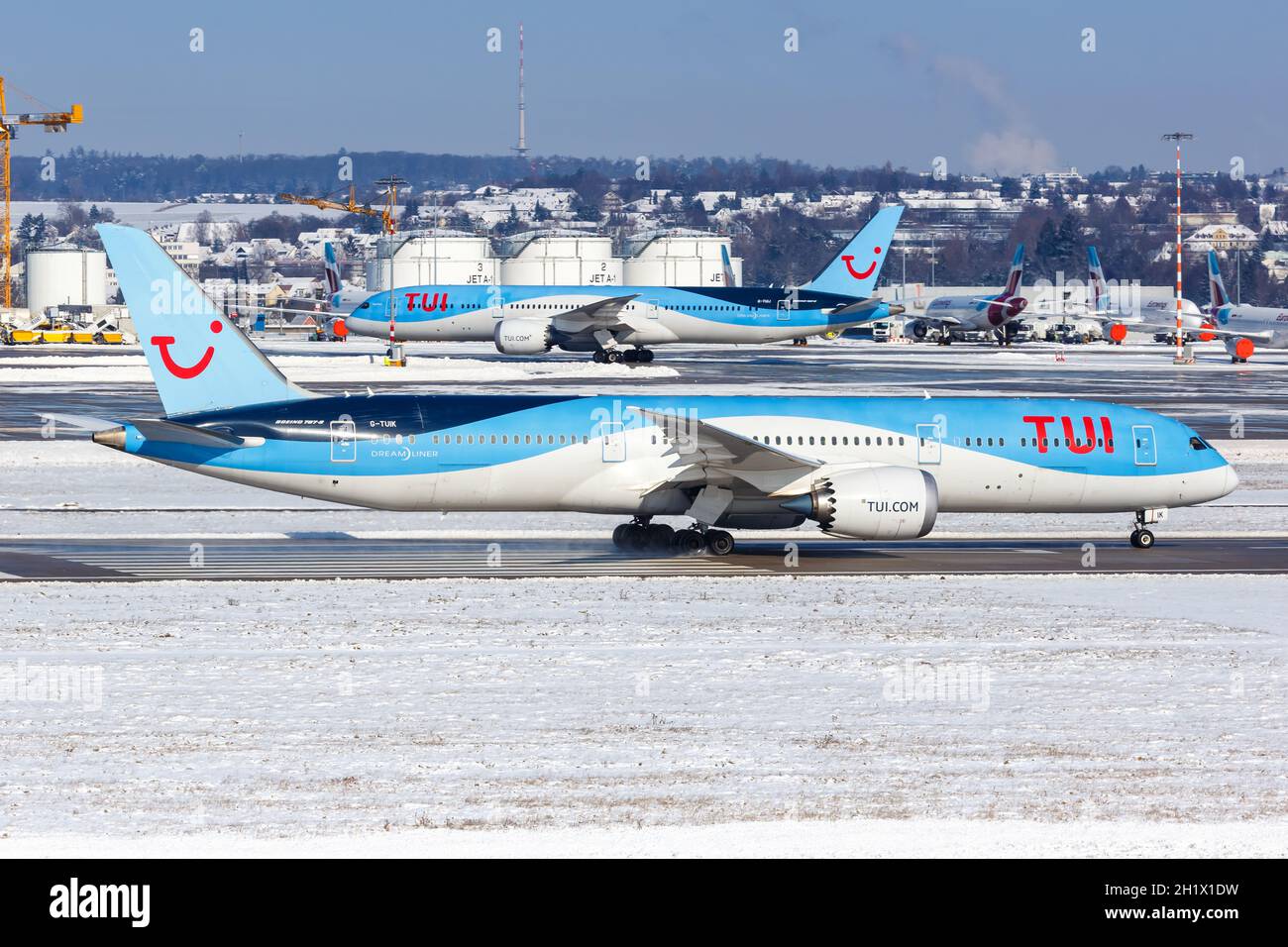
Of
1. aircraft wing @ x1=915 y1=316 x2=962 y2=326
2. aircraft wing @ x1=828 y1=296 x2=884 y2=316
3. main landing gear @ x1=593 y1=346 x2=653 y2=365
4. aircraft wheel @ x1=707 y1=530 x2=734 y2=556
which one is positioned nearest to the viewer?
aircraft wheel @ x1=707 y1=530 x2=734 y2=556

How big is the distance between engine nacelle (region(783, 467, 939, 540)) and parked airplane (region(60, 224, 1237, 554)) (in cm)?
4

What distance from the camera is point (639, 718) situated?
20.5 metres

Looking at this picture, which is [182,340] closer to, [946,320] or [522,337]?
[522,337]

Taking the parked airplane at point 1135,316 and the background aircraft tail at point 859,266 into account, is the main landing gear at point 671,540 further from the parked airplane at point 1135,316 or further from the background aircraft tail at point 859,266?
the parked airplane at point 1135,316

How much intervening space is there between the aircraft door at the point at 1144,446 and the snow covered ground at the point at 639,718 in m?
6.12

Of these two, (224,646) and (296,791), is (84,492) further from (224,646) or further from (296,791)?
(296,791)

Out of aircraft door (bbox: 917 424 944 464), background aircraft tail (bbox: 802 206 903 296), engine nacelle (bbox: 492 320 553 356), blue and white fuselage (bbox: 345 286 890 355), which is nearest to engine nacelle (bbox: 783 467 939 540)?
aircraft door (bbox: 917 424 944 464)

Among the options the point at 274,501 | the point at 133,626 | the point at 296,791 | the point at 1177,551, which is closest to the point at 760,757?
the point at 296,791

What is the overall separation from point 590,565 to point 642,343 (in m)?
74.1

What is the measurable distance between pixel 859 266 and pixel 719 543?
7553 cm

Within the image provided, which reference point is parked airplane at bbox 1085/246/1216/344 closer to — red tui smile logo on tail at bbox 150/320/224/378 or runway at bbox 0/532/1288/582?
runway at bbox 0/532/1288/582

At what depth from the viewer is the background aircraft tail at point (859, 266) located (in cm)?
10681

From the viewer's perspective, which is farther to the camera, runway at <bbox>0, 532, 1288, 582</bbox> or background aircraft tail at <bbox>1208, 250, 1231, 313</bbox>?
background aircraft tail at <bbox>1208, 250, 1231, 313</bbox>

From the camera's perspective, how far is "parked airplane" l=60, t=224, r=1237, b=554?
33.3 meters
